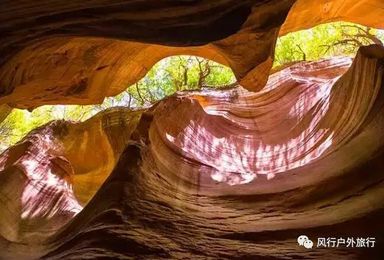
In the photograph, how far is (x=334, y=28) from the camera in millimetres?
8312

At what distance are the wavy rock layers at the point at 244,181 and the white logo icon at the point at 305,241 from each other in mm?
31

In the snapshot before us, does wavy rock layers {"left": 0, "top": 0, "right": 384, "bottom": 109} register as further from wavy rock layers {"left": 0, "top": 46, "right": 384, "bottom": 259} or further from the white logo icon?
the white logo icon

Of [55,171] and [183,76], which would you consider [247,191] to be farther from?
[183,76]

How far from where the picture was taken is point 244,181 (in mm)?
4027

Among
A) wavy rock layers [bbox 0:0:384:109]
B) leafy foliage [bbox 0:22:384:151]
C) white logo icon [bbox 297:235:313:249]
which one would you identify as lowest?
white logo icon [bbox 297:235:313:249]

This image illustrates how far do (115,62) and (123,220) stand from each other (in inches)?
73.2

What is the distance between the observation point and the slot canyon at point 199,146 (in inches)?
132

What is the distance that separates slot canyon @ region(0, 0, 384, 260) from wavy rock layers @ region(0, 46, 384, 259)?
0.01 meters

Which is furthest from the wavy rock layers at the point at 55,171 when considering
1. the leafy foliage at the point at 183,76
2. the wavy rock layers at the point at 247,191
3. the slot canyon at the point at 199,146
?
the leafy foliage at the point at 183,76

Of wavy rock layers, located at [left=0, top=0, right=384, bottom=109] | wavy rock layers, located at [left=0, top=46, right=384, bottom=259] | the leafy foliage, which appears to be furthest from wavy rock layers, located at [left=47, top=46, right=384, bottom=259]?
the leafy foliage

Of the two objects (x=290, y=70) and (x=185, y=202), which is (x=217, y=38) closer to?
(x=185, y=202)

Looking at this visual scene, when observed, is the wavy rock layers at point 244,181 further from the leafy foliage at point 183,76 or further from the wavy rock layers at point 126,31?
the leafy foliage at point 183,76

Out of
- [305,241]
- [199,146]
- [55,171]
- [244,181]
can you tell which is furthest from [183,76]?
[305,241]

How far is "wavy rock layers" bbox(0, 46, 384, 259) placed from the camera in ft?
10.8
